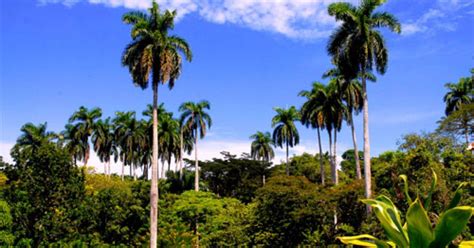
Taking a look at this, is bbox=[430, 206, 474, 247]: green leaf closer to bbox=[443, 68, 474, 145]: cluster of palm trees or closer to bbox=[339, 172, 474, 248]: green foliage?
bbox=[339, 172, 474, 248]: green foliage

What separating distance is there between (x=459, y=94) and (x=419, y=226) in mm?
47744

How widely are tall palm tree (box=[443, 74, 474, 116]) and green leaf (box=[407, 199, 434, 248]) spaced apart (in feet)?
151

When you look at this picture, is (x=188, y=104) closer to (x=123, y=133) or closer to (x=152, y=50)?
(x=123, y=133)

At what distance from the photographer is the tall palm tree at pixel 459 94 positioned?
1784 inches

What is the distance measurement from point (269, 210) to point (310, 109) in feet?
58.6

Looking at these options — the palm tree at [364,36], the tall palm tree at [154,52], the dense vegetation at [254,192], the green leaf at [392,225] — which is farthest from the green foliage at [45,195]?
the green leaf at [392,225]

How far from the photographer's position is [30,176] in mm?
21234

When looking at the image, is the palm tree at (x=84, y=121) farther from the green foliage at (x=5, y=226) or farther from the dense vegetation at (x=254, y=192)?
the green foliage at (x=5, y=226)

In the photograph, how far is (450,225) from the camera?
326cm

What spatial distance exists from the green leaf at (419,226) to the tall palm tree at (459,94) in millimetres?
46126

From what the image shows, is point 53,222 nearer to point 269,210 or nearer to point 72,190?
point 72,190

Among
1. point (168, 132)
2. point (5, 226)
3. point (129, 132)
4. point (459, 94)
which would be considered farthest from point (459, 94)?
point (5, 226)

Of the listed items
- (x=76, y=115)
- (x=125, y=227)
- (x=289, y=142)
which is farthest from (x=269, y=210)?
(x=76, y=115)

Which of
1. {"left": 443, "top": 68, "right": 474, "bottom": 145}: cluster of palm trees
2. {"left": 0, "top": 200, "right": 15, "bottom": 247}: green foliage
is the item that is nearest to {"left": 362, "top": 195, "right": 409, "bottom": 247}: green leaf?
{"left": 0, "top": 200, "right": 15, "bottom": 247}: green foliage
